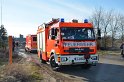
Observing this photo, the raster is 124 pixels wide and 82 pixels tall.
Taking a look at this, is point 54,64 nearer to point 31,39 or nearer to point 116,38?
point 31,39

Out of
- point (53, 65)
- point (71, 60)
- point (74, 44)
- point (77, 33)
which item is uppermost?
point (77, 33)

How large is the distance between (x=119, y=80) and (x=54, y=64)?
5380 mm

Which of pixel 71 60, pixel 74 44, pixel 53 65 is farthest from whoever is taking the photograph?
pixel 53 65

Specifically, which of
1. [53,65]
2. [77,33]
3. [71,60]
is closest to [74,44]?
[77,33]

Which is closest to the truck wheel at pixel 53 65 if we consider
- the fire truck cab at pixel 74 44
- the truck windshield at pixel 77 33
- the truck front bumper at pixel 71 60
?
the fire truck cab at pixel 74 44

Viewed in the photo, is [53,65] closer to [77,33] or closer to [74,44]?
[74,44]

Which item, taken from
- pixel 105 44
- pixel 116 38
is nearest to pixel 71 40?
pixel 105 44

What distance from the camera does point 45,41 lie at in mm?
19609

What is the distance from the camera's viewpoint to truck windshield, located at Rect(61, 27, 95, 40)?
16172mm

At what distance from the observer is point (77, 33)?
53.7ft

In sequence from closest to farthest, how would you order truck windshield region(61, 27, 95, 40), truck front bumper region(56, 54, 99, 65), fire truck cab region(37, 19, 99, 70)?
truck front bumper region(56, 54, 99, 65), fire truck cab region(37, 19, 99, 70), truck windshield region(61, 27, 95, 40)

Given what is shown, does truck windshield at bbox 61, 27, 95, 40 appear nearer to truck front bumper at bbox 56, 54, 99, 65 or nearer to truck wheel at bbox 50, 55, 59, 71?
truck front bumper at bbox 56, 54, 99, 65

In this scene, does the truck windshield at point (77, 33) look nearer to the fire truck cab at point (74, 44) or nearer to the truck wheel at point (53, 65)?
the fire truck cab at point (74, 44)

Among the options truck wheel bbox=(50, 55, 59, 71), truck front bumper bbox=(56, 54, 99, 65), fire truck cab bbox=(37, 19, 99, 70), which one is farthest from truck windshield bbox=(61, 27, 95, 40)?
truck wheel bbox=(50, 55, 59, 71)
